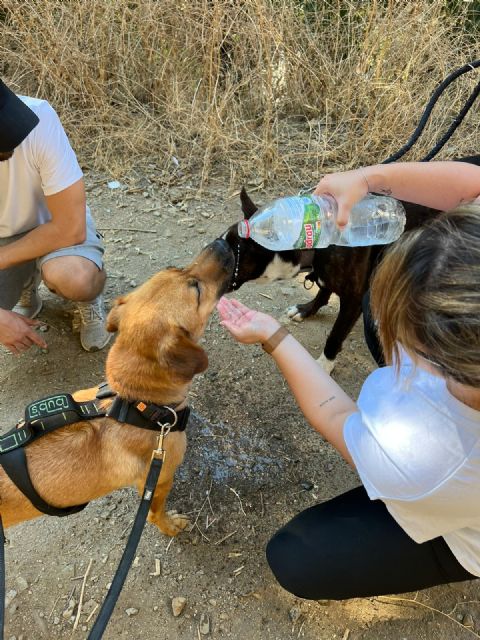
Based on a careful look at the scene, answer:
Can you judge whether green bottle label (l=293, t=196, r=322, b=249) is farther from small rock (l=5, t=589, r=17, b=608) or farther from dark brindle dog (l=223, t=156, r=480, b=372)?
small rock (l=5, t=589, r=17, b=608)

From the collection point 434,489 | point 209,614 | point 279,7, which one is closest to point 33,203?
point 209,614

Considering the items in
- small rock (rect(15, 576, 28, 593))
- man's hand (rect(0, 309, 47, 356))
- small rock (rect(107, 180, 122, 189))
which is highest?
man's hand (rect(0, 309, 47, 356))

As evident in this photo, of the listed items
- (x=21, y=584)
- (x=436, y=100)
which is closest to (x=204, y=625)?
(x=21, y=584)

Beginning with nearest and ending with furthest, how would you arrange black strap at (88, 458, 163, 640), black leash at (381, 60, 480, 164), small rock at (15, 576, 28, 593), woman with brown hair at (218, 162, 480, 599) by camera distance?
woman with brown hair at (218, 162, 480, 599), black strap at (88, 458, 163, 640), small rock at (15, 576, 28, 593), black leash at (381, 60, 480, 164)

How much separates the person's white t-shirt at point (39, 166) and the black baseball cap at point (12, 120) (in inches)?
11.8

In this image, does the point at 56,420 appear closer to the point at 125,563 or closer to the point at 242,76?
→ the point at 125,563

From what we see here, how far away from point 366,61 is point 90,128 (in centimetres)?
288

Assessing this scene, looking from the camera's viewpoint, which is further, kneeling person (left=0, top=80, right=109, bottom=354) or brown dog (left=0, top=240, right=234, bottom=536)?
kneeling person (left=0, top=80, right=109, bottom=354)

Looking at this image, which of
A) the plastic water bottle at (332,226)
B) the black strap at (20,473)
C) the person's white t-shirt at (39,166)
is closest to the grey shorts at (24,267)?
the person's white t-shirt at (39,166)

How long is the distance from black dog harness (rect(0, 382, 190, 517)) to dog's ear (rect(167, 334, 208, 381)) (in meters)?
0.19

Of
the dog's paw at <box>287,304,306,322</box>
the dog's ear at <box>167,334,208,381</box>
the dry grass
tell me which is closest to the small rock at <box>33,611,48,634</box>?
the dog's ear at <box>167,334,208,381</box>

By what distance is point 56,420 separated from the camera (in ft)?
6.52

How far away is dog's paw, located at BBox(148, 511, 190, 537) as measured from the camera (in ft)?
7.96

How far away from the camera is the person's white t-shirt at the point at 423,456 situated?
4.90 ft
